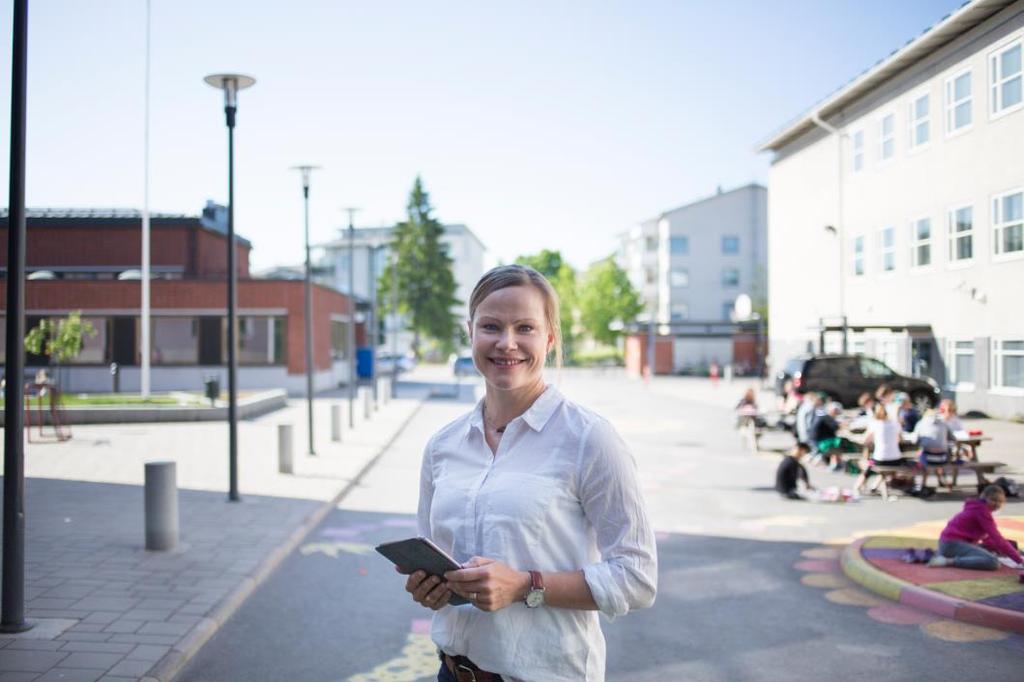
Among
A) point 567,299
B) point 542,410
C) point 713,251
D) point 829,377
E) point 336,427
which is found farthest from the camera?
point 567,299

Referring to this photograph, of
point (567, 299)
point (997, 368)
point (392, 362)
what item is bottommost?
point (392, 362)

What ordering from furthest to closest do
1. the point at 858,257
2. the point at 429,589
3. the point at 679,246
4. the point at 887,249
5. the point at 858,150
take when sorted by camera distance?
the point at 679,246
the point at 858,257
the point at 858,150
the point at 887,249
the point at 429,589

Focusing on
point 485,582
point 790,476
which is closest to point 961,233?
point 485,582

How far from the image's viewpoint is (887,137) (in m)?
8.80

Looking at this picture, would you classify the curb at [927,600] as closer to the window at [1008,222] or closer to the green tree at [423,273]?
the window at [1008,222]

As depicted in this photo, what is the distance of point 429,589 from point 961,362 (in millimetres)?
6329

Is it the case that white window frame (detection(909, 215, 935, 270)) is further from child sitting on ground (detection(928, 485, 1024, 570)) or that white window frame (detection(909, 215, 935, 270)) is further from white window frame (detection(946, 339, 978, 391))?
child sitting on ground (detection(928, 485, 1024, 570))

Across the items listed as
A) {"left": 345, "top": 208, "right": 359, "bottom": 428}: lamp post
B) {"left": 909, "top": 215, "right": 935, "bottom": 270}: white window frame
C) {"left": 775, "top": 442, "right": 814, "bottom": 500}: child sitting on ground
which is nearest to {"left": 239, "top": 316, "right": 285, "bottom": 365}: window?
{"left": 345, "top": 208, "right": 359, "bottom": 428}: lamp post

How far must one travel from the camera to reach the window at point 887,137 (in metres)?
8.65

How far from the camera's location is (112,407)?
2539 centimetres

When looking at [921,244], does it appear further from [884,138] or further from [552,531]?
[552,531]

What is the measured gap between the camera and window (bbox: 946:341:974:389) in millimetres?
7559

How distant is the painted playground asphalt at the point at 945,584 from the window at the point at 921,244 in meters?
2.42

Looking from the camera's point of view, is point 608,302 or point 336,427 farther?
point 608,302
